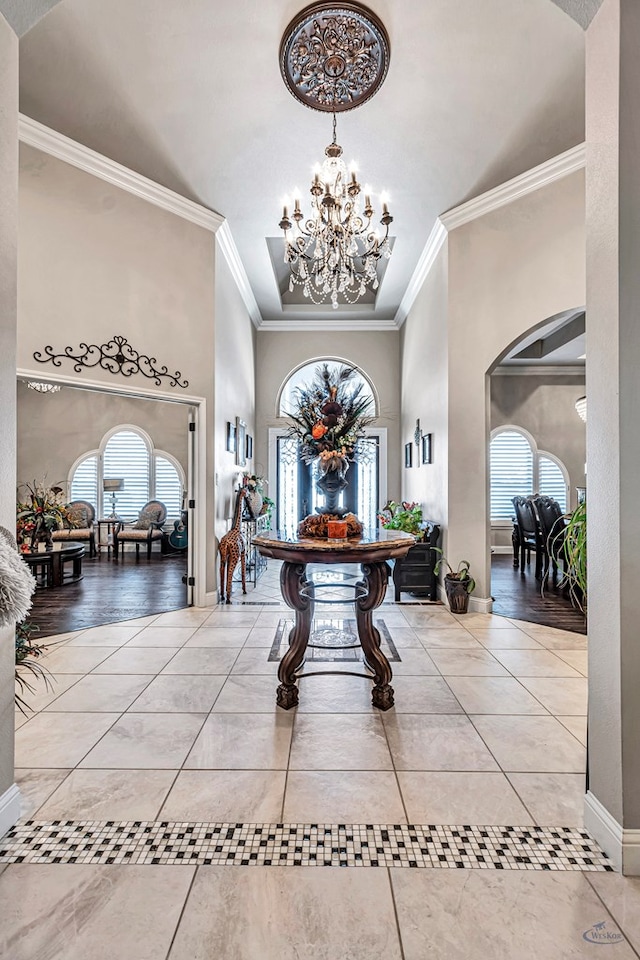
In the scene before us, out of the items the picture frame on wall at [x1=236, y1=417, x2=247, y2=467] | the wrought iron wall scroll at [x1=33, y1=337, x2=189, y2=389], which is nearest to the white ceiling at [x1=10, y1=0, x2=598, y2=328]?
the wrought iron wall scroll at [x1=33, y1=337, x2=189, y2=389]

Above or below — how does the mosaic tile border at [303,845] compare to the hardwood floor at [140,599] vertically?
above

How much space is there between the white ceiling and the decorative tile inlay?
3.83 meters

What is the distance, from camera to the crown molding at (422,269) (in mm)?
5148

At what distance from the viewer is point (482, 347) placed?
4.64 meters

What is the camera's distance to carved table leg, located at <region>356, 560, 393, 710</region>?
264 centimetres

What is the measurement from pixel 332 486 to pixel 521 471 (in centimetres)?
→ 691

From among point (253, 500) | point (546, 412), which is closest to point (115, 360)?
point (253, 500)

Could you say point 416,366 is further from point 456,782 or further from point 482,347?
point 456,782

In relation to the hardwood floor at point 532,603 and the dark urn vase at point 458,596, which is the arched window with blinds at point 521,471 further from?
the dark urn vase at point 458,596

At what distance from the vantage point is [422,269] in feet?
19.9

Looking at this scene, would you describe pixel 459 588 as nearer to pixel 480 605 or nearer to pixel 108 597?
pixel 480 605

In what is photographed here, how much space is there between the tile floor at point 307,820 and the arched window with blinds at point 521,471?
238 inches

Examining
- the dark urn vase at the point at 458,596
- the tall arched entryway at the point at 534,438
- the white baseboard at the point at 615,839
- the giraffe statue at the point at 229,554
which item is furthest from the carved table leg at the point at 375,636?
the tall arched entryway at the point at 534,438

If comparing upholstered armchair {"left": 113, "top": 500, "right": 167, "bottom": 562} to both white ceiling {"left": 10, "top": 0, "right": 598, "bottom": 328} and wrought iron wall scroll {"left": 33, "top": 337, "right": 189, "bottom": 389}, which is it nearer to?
wrought iron wall scroll {"left": 33, "top": 337, "right": 189, "bottom": 389}
